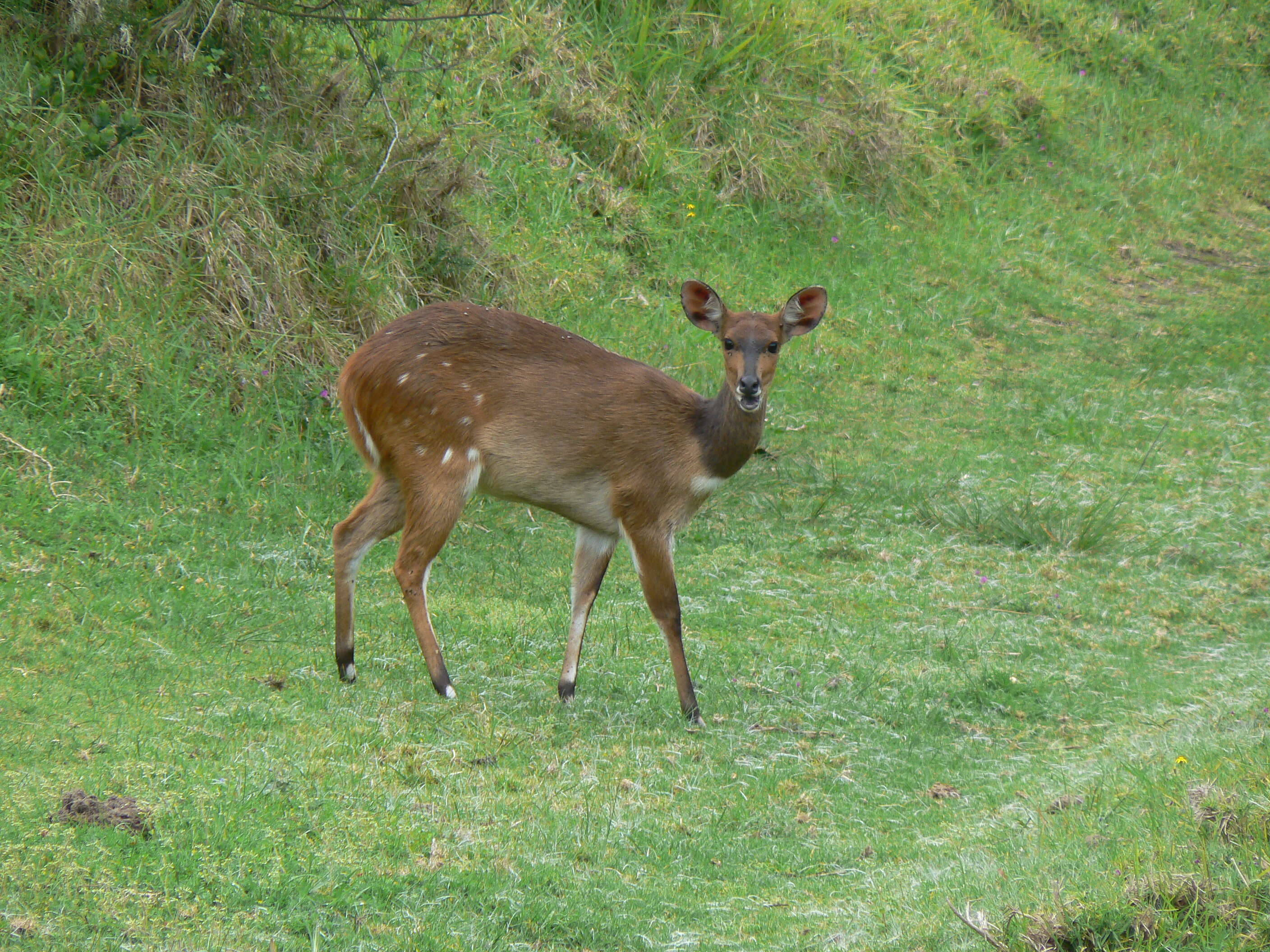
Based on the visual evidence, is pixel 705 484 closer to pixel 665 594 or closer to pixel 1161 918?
pixel 665 594

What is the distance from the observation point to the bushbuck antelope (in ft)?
20.4

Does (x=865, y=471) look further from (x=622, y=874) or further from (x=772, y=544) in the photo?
(x=622, y=874)

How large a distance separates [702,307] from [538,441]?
112cm

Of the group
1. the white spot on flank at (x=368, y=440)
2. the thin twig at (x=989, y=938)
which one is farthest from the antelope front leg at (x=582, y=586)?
the thin twig at (x=989, y=938)

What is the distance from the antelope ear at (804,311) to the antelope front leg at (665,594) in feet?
4.16

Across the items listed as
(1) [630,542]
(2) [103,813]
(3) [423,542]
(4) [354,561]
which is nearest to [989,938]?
(2) [103,813]

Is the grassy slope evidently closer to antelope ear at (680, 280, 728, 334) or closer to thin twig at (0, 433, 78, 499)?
thin twig at (0, 433, 78, 499)

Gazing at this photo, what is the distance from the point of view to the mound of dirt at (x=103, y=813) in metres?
3.94

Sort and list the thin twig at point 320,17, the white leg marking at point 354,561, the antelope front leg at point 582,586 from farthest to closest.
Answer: the thin twig at point 320,17 → the antelope front leg at point 582,586 → the white leg marking at point 354,561

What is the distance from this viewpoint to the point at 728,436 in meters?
6.51

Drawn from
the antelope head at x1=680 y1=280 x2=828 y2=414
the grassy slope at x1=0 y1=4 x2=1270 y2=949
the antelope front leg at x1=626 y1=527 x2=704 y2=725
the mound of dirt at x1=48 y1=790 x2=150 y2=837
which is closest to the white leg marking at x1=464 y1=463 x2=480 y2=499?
the antelope front leg at x1=626 y1=527 x2=704 y2=725

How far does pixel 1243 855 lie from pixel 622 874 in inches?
70.3

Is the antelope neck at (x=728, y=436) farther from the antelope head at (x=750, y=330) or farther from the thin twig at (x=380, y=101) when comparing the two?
the thin twig at (x=380, y=101)

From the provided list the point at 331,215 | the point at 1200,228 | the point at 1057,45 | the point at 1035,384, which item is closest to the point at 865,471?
the point at 1035,384
